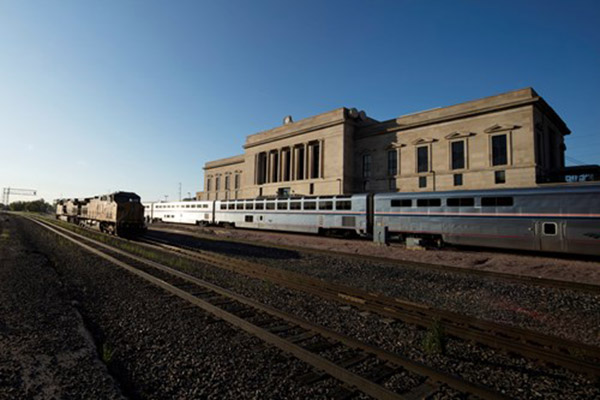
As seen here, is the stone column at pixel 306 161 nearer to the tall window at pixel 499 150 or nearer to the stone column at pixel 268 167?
the stone column at pixel 268 167

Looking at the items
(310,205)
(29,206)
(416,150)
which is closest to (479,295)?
(310,205)

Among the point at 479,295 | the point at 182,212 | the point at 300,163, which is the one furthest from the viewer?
the point at 300,163

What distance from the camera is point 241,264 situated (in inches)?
463

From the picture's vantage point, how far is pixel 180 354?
4.64 m

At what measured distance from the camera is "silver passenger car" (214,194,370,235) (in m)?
22.1

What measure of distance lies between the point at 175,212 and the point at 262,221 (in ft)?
76.9

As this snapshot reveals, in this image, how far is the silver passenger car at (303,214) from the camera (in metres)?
22.1

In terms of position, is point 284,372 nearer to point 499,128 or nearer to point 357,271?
point 357,271

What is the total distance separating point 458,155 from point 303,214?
27.2m

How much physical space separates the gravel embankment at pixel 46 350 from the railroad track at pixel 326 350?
2220 millimetres

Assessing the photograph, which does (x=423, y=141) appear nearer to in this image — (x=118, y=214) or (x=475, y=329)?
(x=118, y=214)

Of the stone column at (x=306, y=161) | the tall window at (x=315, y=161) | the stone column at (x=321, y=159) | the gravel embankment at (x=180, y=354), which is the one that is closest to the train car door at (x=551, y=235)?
the gravel embankment at (x=180, y=354)

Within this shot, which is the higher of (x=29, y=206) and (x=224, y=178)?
(x=224, y=178)

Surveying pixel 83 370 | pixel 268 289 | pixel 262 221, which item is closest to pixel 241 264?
pixel 268 289
